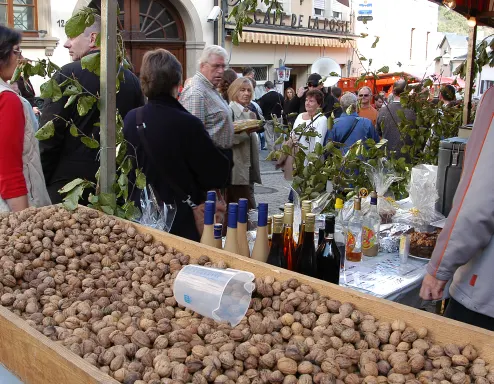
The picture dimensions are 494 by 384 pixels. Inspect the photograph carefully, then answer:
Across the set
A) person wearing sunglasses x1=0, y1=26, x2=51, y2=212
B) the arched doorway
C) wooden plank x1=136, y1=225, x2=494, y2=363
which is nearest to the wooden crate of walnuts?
wooden plank x1=136, y1=225, x2=494, y2=363

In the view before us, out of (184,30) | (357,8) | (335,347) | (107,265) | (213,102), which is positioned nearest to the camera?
(335,347)

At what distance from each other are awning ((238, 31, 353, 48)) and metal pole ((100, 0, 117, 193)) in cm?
1198

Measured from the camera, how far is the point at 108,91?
8.01 ft

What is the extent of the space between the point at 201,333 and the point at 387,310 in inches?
20.0

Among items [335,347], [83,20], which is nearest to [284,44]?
[83,20]

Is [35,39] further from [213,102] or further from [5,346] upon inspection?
[5,346]

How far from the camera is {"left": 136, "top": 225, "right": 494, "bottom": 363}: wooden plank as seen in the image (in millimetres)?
1398

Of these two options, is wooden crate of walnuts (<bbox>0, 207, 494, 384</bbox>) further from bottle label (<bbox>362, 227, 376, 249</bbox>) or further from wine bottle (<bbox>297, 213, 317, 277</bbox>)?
bottle label (<bbox>362, 227, 376, 249</bbox>)

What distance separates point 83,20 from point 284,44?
16.3m

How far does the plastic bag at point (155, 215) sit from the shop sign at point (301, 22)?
544 inches

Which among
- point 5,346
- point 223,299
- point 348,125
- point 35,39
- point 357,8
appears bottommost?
point 5,346

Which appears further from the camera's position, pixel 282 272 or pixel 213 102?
pixel 213 102

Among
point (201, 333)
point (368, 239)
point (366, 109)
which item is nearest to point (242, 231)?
point (368, 239)

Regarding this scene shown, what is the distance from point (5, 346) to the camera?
1.51 metres
